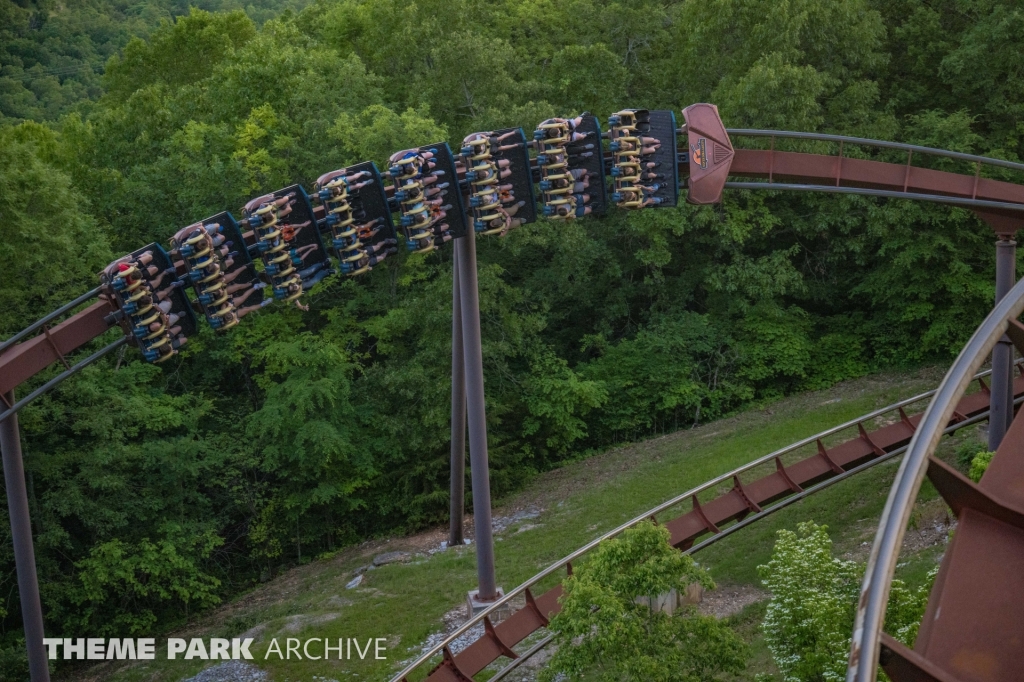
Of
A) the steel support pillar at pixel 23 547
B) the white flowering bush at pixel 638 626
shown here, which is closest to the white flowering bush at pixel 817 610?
the white flowering bush at pixel 638 626

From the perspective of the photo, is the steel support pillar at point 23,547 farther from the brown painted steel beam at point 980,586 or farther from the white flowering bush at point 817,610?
the brown painted steel beam at point 980,586

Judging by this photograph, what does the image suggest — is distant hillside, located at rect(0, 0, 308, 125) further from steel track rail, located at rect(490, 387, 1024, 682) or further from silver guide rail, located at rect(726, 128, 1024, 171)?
steel track rail, located at rect(490, 387, 1024, 682)

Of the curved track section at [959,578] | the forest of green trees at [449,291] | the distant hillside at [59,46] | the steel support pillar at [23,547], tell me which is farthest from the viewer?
the distant hillside at [59,46]

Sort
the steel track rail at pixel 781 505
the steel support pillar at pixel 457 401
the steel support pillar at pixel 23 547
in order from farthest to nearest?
the steel support pillar at pixel 457 401 < the steel track rail at pixel 781 505 < the steel support pillar at pixel 23 547

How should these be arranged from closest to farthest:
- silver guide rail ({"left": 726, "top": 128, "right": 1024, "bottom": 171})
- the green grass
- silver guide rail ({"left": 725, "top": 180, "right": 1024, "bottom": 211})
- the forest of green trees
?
A: silver guide rail ({"left": 726, "top": 128, "right": 1024, "bottom": 171})
silver guide rail ({"left": 725, "top": 180, "right": 1024, "bottom": 211})
the green grass
the forest of green trees

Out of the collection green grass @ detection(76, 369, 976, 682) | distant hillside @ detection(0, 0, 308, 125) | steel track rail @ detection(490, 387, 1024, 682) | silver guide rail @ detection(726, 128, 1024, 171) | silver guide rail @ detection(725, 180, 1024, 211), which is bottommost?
green grass @ detection(76, 369, 976, 682)

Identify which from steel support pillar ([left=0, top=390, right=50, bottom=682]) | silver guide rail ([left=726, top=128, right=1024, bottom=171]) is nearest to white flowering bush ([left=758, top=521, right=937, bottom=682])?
silver guide rail ([left=726, top=128, right=1024, bottom=171])

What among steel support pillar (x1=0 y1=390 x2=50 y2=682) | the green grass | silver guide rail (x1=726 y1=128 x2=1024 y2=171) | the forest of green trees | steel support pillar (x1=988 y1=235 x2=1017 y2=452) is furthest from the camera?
the forest of green trees

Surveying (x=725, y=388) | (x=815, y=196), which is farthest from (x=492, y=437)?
(x=815, y=196)
